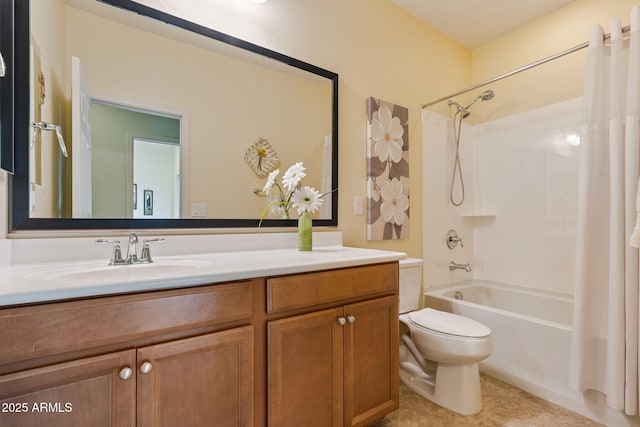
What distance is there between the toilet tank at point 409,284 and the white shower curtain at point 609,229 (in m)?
0.81

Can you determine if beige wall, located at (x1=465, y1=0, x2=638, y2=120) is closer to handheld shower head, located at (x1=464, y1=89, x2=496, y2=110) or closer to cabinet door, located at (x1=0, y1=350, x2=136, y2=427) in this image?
handheld shower head, located at (x1=464, y1=89, x2=496, y2=110)

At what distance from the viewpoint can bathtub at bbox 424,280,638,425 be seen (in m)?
1.67

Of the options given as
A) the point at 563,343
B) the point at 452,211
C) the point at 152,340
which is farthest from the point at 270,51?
the point at 563,343

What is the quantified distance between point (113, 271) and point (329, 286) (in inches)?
30.4

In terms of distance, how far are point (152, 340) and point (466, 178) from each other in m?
2.67

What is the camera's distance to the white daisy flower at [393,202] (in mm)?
2131

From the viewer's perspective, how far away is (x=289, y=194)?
1707 mm

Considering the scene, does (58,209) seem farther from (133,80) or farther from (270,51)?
(270,51)

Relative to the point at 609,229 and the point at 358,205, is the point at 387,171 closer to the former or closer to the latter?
the point at 358,205

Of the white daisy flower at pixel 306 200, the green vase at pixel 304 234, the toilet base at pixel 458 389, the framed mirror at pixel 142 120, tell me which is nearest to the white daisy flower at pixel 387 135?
the framed mirror at pixel 142 120

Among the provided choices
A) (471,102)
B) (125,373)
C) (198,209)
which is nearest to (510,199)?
(471,102)

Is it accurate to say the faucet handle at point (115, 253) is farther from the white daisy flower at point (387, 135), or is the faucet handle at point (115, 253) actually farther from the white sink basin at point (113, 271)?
the white daisy flower at point (387, 135)

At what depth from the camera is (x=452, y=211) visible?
8.68ft

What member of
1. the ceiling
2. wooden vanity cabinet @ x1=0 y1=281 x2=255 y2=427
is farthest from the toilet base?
the ceiling
